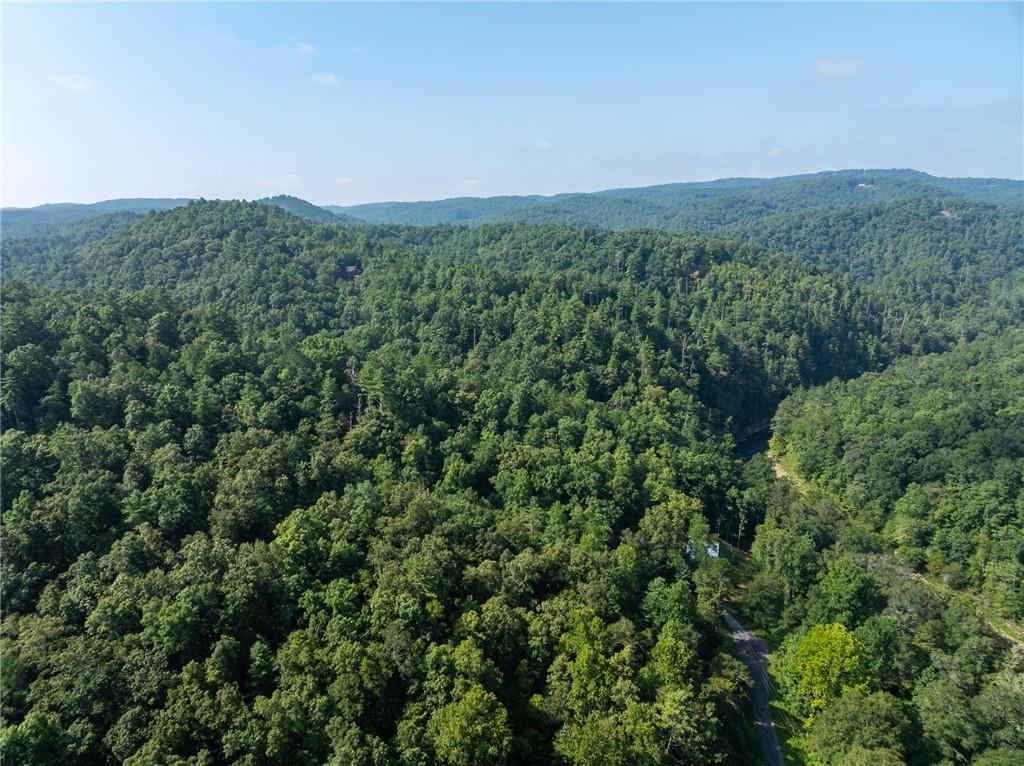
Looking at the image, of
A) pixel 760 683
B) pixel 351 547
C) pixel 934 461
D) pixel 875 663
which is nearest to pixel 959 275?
pixel 934 461

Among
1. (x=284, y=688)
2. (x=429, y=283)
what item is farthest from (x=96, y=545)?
(x=429, y=283)

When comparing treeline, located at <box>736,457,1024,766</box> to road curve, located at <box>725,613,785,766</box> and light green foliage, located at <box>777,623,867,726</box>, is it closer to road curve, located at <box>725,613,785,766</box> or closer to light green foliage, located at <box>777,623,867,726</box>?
light green foliage, located at <box>777,623,867,726</box>

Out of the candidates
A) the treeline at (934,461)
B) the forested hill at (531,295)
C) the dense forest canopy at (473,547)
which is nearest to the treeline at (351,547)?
the dense forest canopy at (473,547)

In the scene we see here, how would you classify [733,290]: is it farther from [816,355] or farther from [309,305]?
[309,305]

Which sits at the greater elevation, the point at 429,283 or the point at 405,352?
the point at 429,283

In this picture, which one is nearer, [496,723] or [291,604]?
→ [496,723]

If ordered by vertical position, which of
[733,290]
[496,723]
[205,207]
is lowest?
[496,723]

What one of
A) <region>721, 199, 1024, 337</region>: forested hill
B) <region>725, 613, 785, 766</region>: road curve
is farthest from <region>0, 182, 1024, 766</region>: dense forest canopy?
<region>721, 199, 1024, 337</region>: forested hill
